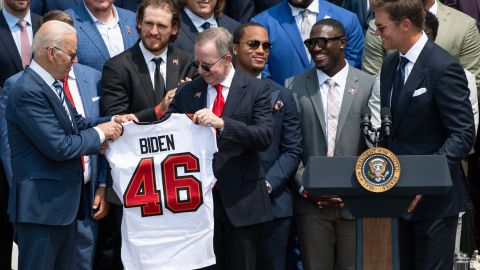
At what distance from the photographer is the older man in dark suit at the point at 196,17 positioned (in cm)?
892

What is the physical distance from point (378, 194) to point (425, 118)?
1.00m

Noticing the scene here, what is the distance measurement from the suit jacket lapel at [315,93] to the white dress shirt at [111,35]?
1.59 meters

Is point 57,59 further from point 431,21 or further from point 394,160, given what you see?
point 431,21

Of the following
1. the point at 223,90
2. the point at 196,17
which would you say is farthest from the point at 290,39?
the point at 223,90

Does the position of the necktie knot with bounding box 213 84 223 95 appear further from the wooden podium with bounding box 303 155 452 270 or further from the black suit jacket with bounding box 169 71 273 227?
the wooden podium with bounding box 303 155 452 270

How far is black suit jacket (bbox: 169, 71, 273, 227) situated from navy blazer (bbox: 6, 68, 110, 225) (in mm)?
887

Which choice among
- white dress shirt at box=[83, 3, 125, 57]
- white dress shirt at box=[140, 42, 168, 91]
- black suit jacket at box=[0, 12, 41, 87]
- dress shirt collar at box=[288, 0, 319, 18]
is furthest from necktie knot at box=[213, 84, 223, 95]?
dress shirt collar at box=[288, 0, 319, 18]

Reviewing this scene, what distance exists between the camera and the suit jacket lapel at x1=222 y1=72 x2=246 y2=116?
7227 mm

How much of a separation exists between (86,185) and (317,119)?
1894mm

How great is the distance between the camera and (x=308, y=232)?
8.06 meters

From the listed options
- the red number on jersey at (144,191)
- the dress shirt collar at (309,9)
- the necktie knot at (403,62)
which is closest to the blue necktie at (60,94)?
the red number on jersey at (144,191)

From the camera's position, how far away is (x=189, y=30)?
353 inches

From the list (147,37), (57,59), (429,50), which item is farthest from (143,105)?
(429,50)

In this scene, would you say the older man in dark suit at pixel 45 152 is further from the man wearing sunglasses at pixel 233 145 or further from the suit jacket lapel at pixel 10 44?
the suit jacket lapel at pixel 10 44
